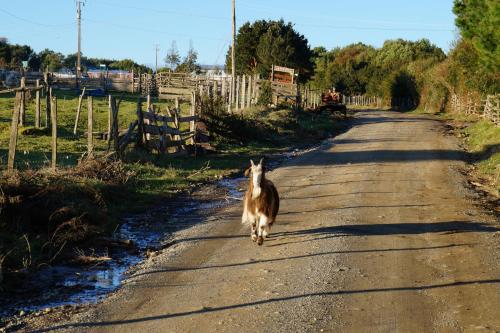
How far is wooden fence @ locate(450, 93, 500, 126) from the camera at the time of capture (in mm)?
43681

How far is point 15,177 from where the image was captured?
12477mm

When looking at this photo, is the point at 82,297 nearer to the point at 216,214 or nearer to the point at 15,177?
the point at 15,177

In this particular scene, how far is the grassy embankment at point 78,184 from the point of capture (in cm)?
1144

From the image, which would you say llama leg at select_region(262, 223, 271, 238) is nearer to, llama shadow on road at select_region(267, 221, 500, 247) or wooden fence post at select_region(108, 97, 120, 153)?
llama shadow on road at select_region(267, 221, 500, 247)

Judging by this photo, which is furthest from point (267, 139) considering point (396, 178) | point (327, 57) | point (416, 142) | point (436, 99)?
point (327, 57)

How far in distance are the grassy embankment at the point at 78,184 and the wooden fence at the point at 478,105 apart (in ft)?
58.9

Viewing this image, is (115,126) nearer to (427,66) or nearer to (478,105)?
(478,105)

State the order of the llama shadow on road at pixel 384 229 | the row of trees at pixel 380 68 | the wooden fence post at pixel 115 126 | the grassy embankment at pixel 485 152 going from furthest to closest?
the row of trees at pixel 380 68 < the grassy embankment at pixel 485 152 < the wooden fence post at pixel 115 126 < the llama shadow on road at pixel 384 229

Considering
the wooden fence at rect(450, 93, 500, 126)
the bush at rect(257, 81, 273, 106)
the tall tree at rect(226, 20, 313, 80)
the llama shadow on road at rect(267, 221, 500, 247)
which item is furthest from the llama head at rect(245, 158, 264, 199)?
the tall tree at rect(226, 20, 313, 80)

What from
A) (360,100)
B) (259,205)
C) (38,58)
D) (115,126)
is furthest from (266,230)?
(38,58)

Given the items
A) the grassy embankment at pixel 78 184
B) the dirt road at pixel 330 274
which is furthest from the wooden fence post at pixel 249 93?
the dirt road at pixel 330 274

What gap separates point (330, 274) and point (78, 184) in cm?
639

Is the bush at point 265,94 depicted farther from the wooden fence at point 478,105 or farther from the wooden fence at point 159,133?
the wooden fence at point 159,133

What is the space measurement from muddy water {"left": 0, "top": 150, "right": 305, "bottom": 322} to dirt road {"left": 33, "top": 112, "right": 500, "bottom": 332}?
388 millimetres
